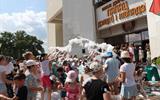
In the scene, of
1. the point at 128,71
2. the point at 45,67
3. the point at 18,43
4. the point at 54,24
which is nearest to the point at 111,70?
the point at 45,67

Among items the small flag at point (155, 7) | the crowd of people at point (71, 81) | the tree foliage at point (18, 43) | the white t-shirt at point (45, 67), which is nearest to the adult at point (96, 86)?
the crowd of people at point (71, 81)

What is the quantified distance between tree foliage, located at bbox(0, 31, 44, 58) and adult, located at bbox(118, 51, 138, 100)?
3171 inches

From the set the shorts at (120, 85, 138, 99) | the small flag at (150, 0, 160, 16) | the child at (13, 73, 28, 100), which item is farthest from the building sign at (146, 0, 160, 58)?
the child at (13, 73, 28, 100)

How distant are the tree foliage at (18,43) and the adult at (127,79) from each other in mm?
80550

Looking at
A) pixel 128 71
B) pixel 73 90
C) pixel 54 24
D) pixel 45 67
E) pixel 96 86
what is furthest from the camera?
pixel 54 24

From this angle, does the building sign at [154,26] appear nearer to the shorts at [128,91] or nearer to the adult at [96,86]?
the shorts at [128,91]

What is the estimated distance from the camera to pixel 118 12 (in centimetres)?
2797

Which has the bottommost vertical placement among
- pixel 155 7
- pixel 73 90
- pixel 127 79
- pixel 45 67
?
pixel 73 90

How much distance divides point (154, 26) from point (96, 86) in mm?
15709

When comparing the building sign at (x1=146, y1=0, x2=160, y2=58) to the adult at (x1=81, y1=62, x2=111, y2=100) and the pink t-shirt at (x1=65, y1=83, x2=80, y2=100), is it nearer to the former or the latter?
the pink t-shirt at (x1=65, y1=83, x2=80, y2=100)

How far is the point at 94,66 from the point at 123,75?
323 cm

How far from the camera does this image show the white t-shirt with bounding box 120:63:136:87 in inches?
338

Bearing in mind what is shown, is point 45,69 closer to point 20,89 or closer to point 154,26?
point 20,89

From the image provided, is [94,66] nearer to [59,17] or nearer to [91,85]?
[91,85]
